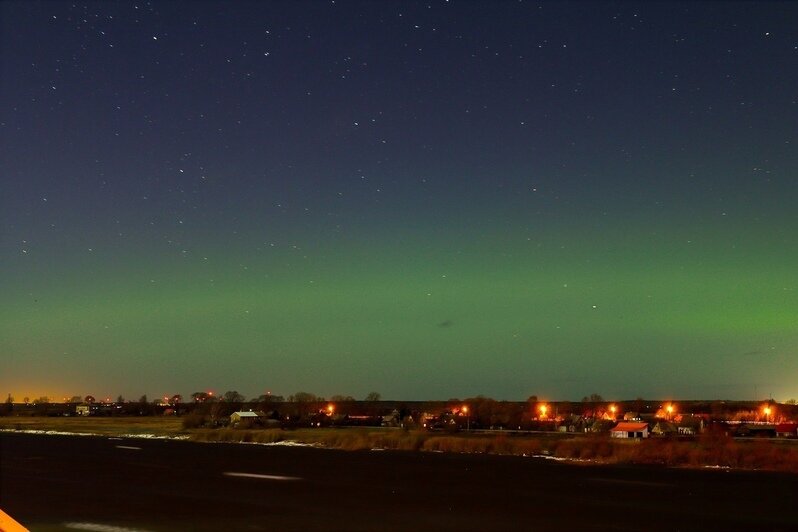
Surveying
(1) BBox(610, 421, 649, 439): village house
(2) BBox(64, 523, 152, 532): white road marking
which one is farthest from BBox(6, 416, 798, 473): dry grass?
(2) BBox(64, 523, 152, 532): white road marking

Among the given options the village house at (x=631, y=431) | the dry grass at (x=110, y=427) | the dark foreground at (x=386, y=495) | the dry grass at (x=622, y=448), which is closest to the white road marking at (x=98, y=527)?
the dark foreground at (x=386, y=495)

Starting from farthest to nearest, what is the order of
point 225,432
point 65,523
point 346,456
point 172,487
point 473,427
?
point 473,427 → point 225,432 → point 346,456 → point 172,487 → point 65,523

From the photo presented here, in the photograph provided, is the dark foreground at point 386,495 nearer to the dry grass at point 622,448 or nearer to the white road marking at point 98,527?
the white road marking at point 98,527

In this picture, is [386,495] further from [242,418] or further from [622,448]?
[242,418]

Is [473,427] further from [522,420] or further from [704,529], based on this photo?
[704,529]

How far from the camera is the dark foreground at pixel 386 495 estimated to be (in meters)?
27.5

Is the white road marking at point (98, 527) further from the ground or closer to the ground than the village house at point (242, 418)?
closer to the ground

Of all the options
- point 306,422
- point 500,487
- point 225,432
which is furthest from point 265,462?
point 306,422

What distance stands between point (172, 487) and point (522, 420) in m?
96.9

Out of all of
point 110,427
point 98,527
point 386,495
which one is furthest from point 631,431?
point 110,427

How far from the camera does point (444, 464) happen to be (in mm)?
54031

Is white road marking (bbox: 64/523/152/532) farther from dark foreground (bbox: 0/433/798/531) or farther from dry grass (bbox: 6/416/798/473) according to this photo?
dry grass (bbox: 6/416/798/473)

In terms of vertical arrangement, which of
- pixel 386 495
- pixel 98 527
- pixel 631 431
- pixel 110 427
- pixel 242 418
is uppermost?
pixel 242 418

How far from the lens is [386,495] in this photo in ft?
117
